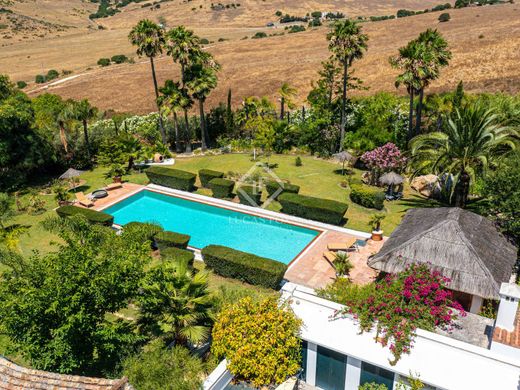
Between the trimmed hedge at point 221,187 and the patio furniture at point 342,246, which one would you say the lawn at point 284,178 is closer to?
the trimmed hedge at point 221,187

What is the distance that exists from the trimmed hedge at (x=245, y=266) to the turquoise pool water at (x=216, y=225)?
328 centimetres

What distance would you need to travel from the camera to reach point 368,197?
1125 inches

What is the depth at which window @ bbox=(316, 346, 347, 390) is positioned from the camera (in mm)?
13727

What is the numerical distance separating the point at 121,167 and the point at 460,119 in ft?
87.8

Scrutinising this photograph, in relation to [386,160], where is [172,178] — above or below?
below

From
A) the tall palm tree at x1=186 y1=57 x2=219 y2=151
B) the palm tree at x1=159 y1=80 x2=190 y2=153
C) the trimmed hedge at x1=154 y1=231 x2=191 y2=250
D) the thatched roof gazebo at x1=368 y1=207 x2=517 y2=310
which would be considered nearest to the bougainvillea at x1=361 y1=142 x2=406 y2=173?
the thatched roof gazebo at x1=368 y1=207 x2=517 y2=310

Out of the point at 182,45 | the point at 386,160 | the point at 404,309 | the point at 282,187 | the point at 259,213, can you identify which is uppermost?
the point at 182,45

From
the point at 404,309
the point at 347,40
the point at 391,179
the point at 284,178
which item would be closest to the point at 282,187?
the point at 284,178

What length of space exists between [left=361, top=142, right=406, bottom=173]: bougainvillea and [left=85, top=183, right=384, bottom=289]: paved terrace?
7746mm

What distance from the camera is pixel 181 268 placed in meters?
15.1

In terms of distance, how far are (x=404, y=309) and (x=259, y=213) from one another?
52.4 feet

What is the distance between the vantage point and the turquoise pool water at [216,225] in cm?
2534

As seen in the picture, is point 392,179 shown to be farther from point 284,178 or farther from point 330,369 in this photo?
point 330,369

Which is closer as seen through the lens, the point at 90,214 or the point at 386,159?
the point at 90,214
